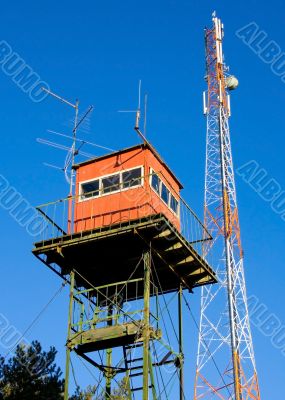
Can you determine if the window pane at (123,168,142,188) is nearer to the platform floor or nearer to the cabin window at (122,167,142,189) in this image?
the cabin window at (122,167,142,189)

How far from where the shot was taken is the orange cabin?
1043 inches

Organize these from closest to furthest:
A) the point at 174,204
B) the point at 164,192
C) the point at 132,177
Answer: the point at 132,177 < the point at 164,192 < the point at 174,204

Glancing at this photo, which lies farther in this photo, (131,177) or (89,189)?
(89,189)

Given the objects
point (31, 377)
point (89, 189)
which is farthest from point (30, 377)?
point (89, 189)

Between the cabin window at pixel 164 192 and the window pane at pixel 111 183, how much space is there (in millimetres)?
1262

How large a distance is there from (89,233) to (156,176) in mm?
3290

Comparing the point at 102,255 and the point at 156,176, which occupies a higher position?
the point at 156,176

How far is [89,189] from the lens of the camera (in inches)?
1115

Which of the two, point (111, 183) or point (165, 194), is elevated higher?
point (111, 183)

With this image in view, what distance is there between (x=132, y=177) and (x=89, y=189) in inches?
74.7

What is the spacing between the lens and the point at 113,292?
92.3 feet

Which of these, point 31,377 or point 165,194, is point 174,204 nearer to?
point 165,194

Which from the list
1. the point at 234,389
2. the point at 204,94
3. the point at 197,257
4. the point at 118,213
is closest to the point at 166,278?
the point at 197,257

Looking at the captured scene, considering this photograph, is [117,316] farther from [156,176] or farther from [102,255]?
[156,176]
